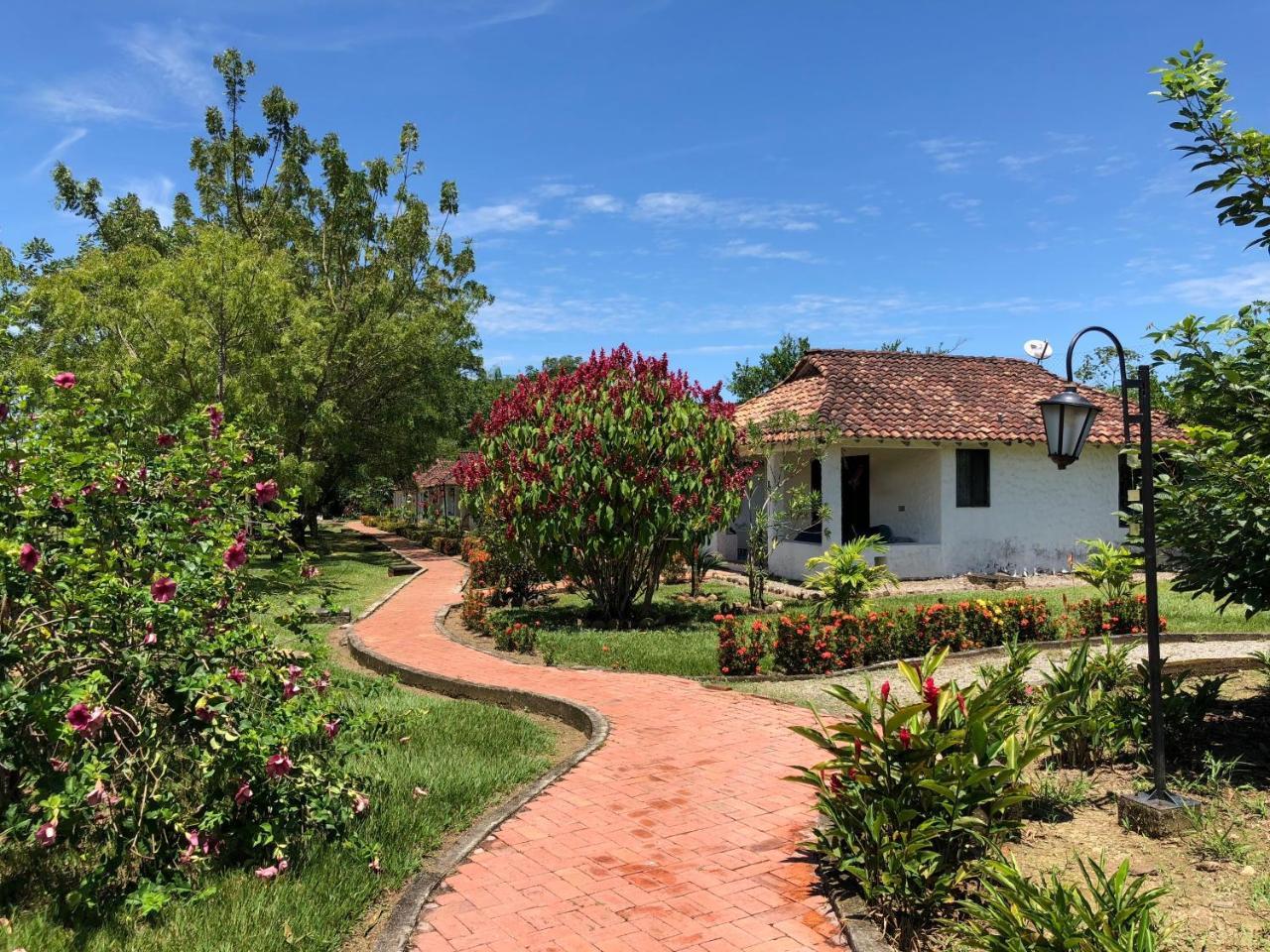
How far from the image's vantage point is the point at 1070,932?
10.2ft

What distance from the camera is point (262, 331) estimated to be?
20125 mm

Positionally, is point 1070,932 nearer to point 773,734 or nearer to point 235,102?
point 773,734

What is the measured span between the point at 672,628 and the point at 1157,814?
830 cm

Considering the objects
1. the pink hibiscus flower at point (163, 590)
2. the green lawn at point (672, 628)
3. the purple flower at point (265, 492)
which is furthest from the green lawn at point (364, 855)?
the green lawn at point (672, 628)

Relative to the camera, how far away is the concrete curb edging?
4.10m

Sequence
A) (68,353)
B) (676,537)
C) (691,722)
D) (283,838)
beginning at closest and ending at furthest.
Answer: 1. (283,838)
2. (691,722)
3. (676,537)
4. (68,353)

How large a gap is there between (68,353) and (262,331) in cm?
574

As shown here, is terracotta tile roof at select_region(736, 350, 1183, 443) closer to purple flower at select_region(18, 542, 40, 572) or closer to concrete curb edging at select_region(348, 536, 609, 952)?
concrete curb edging at select_region(348, 536, 609, 952)

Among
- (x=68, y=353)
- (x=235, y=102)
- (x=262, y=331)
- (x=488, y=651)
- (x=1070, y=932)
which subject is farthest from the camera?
(x=235, y=102)

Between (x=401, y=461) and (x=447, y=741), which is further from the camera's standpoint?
(x=401, y=461)

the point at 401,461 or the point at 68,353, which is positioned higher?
the point at 68,353

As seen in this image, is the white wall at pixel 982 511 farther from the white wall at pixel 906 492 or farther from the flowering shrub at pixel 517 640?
the flowering shrub at pixel 517 640

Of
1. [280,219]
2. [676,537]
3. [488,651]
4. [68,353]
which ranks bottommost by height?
[488,651]

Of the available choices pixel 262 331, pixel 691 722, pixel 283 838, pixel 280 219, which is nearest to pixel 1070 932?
pixel 283 838
